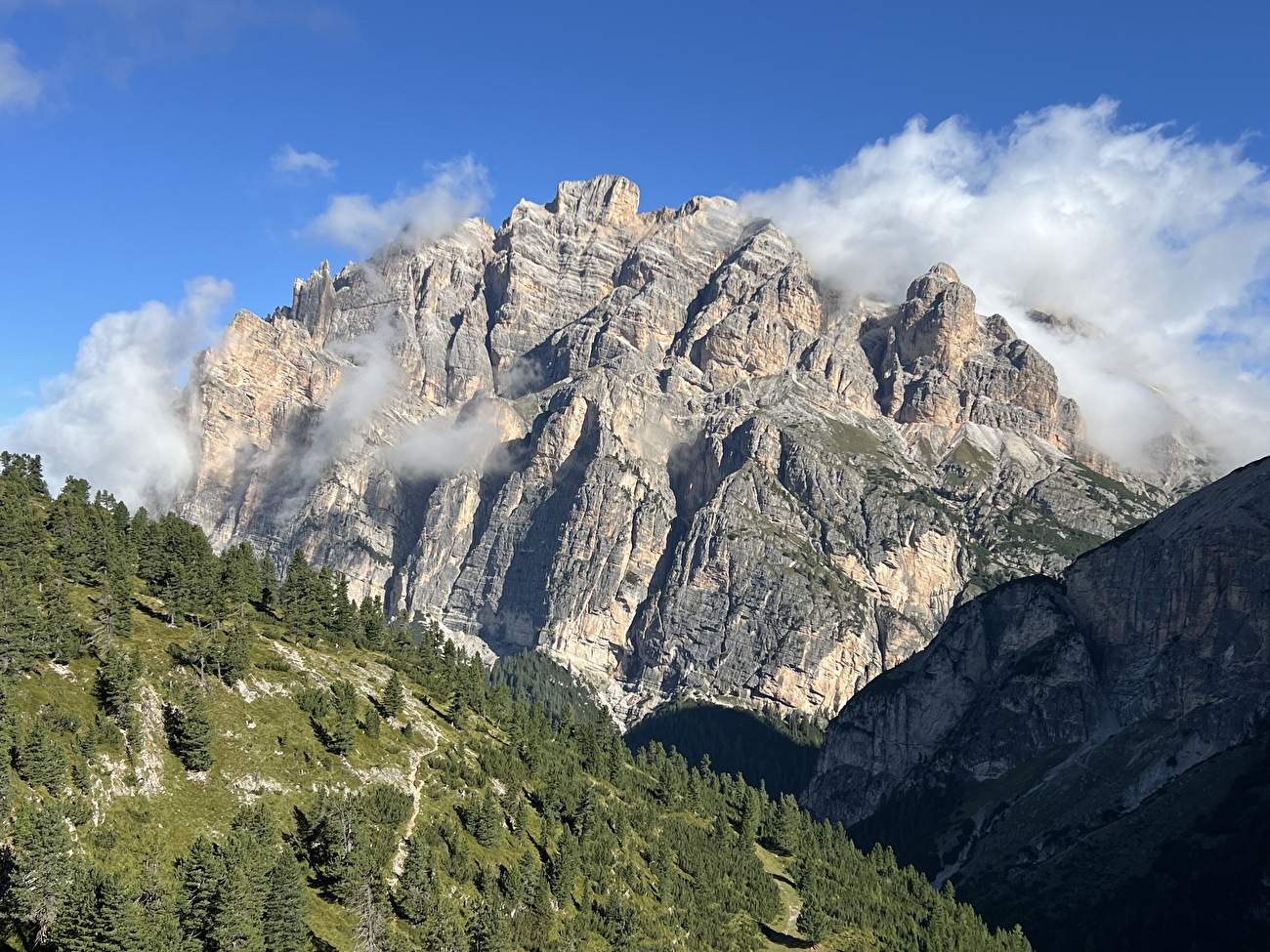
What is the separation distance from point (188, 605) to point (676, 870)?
73.2 metres

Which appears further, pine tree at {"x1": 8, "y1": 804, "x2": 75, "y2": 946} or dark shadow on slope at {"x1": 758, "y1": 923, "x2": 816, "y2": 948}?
dark shadow on slope at {"x1": 758, "y1": 923, "x2": 816, "y2": 948}

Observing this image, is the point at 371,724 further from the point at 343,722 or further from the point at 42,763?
the point at 42,763

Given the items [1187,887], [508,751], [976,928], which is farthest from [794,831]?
[1187,887]

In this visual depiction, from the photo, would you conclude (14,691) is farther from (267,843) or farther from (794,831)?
(794,831)

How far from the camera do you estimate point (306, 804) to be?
371 ft

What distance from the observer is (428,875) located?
11081 cm

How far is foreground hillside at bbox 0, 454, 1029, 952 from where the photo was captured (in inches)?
3487

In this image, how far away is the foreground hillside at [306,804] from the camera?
8856 cm

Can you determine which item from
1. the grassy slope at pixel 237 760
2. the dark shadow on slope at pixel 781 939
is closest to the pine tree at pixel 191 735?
the grassy slope at pixel 237 760

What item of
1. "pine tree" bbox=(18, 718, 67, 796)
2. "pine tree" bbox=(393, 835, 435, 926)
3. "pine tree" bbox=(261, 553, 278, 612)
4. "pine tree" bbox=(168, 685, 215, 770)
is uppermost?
"pine tree" bbox=(261, 553, 278, 612)

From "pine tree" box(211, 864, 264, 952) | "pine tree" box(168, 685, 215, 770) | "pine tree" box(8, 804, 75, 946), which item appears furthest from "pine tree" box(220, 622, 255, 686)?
"pine tree" box(8, 804, 75, 946)

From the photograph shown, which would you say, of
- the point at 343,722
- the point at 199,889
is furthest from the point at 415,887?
the point at 199,889

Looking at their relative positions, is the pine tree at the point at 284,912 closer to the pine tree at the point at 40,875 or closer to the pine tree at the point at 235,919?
the pine tree at the point at 235,919

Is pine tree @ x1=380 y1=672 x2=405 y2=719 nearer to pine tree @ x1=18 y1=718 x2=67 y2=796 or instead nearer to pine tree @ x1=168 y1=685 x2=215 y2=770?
pine tree @ x1=168 y1=685 x2=215 y2=770
